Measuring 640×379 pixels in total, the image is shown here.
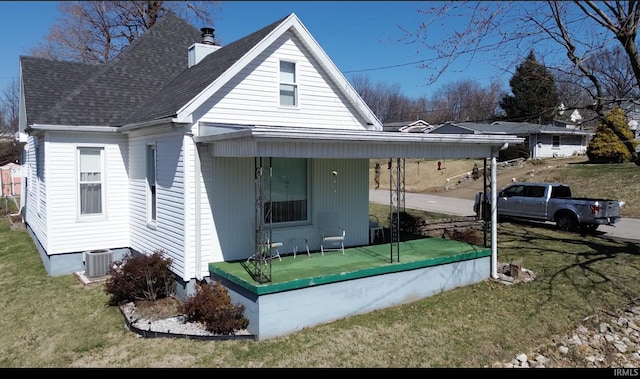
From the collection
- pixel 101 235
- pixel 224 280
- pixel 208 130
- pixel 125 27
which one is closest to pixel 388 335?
pixel 224 280

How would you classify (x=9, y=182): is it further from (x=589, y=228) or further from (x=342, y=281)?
(x=589, y=228)

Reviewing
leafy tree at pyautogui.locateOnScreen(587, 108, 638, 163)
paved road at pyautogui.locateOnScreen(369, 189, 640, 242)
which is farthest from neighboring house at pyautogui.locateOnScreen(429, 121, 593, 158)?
paved road at pyautogui.locateOnScreen(369, 189, 640, 242)

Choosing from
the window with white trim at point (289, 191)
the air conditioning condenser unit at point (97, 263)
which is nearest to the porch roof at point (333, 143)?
the window with white trim at point (289, 191)

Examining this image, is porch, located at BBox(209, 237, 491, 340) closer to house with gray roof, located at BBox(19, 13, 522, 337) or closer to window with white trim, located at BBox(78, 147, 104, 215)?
house with gray roof, located at BBox(19, 13, 522, 337)

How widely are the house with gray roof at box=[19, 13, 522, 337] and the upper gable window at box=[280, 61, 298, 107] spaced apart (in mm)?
26

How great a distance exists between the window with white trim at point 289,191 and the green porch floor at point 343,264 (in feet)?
2.94

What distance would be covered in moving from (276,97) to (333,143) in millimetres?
2669

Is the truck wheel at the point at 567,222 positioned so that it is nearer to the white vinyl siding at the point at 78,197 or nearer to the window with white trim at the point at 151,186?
the window with white trim at the point at 151,186

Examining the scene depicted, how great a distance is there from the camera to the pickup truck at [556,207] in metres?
16.1

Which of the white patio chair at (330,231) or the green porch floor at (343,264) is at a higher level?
the white patio chair at (330,231)

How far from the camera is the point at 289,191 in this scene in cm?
1041

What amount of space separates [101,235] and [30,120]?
3.32 m
